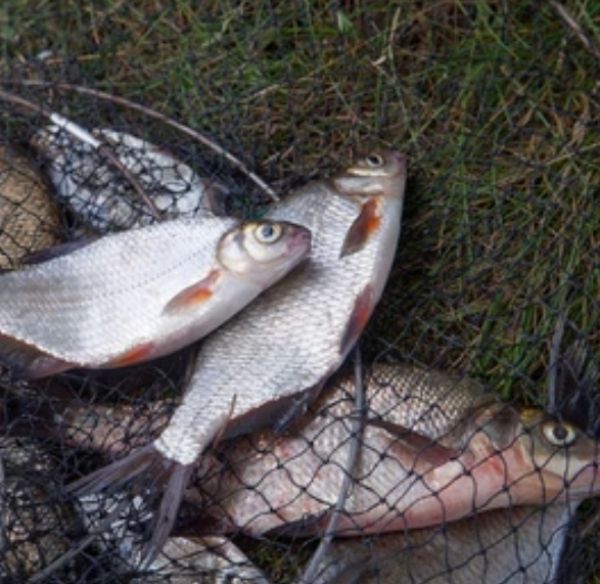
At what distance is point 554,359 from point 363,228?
1.51 ft

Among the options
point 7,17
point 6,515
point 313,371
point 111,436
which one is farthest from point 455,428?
point 7,17

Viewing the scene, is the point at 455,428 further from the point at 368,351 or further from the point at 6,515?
the point at 6,515

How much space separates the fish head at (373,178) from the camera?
3.14 meters

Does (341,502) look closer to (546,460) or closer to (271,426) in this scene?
(271,426)

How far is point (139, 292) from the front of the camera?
2975 millimetres

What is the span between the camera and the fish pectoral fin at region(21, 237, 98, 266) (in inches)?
121

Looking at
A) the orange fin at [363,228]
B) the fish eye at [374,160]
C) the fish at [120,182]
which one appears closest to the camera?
the orange fin at [363,228]

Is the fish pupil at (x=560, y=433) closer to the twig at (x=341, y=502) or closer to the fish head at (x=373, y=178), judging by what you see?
the twig at (x=341, y=502)

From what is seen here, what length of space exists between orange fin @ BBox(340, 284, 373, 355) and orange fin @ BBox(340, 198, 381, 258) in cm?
9

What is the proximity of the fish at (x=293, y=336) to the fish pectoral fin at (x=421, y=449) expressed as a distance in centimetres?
18

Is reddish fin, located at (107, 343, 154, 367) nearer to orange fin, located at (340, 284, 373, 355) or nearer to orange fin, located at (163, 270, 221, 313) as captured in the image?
orange fin, located at (163, 270, 221, 313)

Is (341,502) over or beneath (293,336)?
beneath

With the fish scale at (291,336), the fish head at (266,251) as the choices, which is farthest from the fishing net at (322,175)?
the fish head at (266,251)

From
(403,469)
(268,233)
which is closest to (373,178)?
(268,233)
